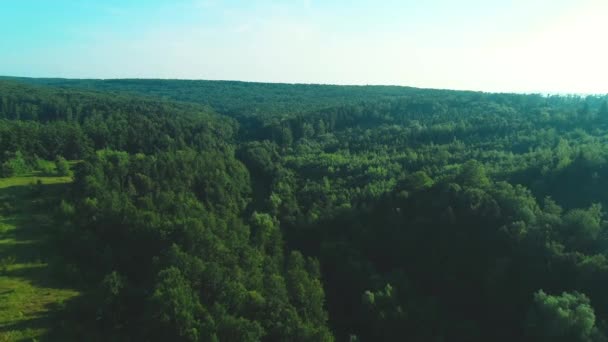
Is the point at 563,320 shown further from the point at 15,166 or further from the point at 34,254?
the point at 15,166

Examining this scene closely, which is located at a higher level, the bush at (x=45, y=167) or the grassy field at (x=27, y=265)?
the bush at (x=45, y=167)

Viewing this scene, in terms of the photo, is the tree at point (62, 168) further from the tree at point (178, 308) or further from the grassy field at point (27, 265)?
the tree at point (178, 308)

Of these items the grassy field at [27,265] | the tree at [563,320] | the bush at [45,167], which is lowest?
the grassy field at [27,265]

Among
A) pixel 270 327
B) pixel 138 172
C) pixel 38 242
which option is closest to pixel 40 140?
pixel 138 172

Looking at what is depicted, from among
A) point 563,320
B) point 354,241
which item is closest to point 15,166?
point 354,241

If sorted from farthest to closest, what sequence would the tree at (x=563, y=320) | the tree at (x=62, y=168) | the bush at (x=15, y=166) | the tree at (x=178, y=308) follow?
the tree at (x=62, y=168), the bush at (x=15, y=166), the tree at (x=178, y=308), the tree at (x=563, y=320)

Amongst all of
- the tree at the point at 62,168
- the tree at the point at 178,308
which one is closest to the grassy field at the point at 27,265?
the tree at the point at 62,168

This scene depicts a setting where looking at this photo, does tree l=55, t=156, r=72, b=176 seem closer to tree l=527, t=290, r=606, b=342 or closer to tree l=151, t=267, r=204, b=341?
tree l=151, t=267, r=204, b=341

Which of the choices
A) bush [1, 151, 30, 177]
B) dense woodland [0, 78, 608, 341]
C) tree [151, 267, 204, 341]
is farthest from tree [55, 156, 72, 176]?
tree [151, 267, 204, 341]
